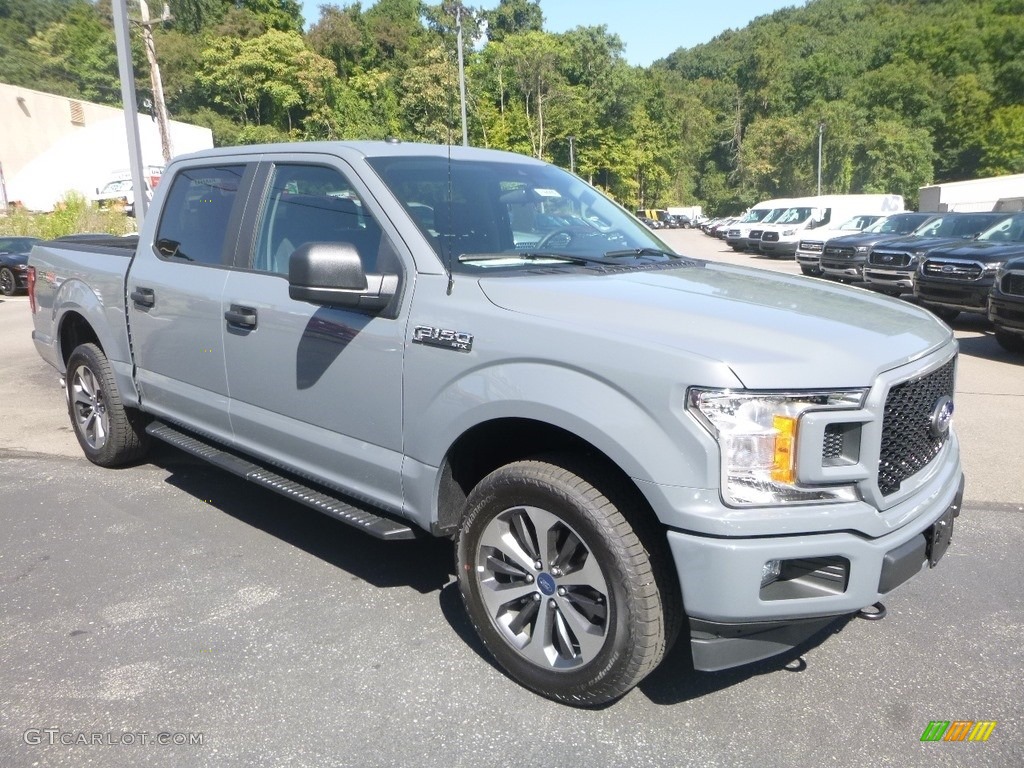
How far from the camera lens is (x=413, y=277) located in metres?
3.20

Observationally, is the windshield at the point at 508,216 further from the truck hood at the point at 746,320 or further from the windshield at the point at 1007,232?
the windshield at the point at 1007,232

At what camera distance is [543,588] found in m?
2.91

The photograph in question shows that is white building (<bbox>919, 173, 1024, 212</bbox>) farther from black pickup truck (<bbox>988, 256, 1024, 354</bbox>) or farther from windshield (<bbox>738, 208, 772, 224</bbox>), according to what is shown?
black pickup truck (<bbox>988, 256, 1024, 354</bbox>)

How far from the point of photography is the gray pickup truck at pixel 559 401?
95.7 inches

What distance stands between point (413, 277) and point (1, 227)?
101 ft

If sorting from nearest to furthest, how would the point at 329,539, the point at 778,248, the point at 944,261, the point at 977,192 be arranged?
the point at 329,539
the point at 944,261
the point at 778,248
the point at 977,192

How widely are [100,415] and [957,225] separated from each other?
15.0m

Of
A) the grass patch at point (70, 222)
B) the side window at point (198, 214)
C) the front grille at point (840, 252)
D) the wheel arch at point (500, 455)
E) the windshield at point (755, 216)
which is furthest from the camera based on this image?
the windshield at point (755, 216)

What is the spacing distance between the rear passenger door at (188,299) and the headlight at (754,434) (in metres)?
2.58

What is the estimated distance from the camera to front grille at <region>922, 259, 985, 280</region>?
10898mm

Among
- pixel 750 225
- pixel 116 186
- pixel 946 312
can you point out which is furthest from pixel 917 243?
pixel 116 186

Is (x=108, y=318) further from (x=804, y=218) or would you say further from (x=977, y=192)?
(x=977, y=192)

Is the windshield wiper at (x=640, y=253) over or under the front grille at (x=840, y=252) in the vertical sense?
over

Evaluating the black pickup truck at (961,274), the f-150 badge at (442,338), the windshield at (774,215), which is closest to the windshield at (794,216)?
the windshield at (774,215)
